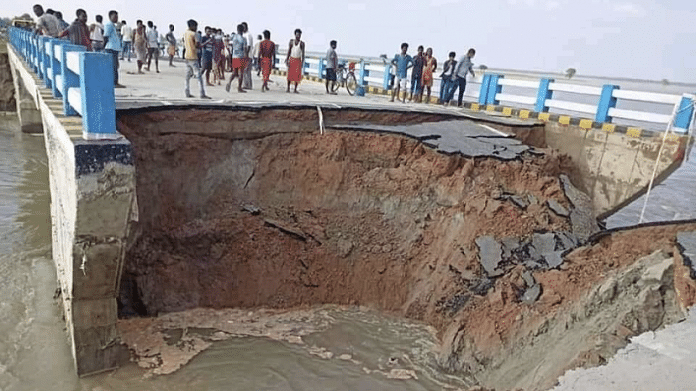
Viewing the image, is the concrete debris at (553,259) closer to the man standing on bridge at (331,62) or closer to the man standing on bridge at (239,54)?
the man standing on bridge at (239,54)

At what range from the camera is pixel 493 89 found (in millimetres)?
11508

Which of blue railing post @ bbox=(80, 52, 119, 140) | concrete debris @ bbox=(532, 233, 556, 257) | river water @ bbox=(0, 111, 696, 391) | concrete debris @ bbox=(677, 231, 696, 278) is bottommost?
river water @ bbox=(0, 111, 696, 391)

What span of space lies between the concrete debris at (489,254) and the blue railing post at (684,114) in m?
3.85

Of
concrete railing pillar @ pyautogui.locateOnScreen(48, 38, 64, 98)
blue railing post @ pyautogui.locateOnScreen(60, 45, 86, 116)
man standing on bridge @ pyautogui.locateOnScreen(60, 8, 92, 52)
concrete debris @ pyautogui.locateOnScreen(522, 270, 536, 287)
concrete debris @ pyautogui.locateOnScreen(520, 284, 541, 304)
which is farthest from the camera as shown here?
man standing on bridge @ pyautogui.locateOnScreen(60, 8, 92, 52)

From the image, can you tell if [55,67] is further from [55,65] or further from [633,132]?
[633,132]

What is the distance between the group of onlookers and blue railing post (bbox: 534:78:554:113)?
194cm

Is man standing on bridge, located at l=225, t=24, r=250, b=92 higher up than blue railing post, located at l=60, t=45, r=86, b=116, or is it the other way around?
man standing on bridge, located at l=225, t=24, r=250, b=92

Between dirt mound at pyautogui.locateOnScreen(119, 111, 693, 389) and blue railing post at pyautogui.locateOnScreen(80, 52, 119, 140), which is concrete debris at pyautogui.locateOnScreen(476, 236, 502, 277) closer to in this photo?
dirt mound at pyautogui.locateOnScreen(119, 111, 693, 389)

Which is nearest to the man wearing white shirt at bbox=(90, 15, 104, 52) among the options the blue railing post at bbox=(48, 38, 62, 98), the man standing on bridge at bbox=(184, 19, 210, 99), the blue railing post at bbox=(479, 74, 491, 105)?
the man standing on bridge at bbox=(184, 19, 210, 99)

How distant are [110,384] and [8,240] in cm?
483

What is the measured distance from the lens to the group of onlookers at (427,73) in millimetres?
11781

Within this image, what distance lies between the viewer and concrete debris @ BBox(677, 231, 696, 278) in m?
4.58

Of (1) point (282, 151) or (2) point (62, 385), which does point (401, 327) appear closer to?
(1) point (282, 151)

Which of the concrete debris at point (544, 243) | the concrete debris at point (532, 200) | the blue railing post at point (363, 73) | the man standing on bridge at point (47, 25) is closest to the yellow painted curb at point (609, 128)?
the concrete debris at point (532, 200)
